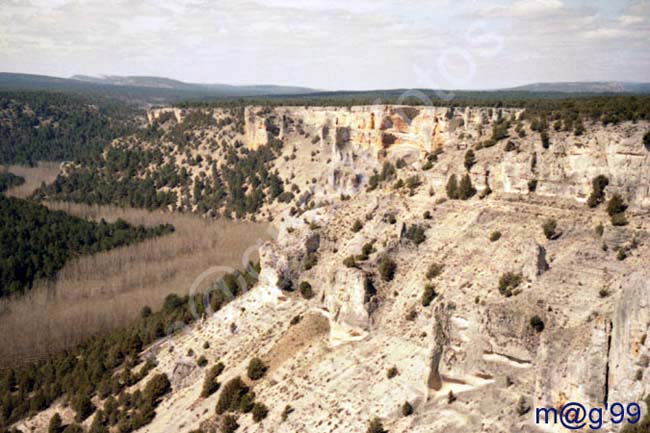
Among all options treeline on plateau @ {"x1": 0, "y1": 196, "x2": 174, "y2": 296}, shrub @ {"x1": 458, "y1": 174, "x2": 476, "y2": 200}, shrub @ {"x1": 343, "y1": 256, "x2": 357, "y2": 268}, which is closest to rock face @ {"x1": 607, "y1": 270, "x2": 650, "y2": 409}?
shrub @ {"x1": 458, "y1": 174, "x2": 476, "y2": 200}

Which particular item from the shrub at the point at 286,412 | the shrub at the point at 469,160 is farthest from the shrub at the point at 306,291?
the shrub at the point at 469,160

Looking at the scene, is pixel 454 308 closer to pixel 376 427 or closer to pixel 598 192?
pixel 376 427

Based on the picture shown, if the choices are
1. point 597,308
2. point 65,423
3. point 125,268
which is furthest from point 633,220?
point 125,268

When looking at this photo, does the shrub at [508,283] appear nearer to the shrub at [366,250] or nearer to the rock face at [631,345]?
the rock face at [631,345]

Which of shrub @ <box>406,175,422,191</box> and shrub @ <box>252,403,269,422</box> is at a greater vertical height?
shrub @ <box>406,175,422,191</box>

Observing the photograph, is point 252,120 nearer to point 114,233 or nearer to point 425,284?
point 114,233

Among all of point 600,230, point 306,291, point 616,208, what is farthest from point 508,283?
point 306,291

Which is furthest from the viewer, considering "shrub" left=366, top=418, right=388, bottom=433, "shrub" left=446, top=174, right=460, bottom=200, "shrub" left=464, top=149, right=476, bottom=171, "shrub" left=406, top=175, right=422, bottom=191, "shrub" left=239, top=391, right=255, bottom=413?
"shrub" left=406, top=175, right=422, bottom=191

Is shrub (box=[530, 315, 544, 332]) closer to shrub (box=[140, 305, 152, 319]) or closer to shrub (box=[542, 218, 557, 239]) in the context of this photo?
shrub (box=[542, 218, 557, 239])
